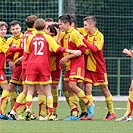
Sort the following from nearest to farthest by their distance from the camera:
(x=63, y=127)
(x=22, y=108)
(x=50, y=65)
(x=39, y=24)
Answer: (x=63, y=127)
(x=39, y=24)
(x=22, y=108)
(x=50, y=65)

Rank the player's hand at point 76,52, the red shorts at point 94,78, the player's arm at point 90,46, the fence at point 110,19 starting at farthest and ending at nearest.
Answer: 1. the fence at point 110,19
2. the red shorts at point 94,78
3. the player's arm at point 90,46
4. the player's hand at point 76,52

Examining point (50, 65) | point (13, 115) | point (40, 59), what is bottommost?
point (13, 115)

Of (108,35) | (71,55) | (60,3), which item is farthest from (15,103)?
(108,35)

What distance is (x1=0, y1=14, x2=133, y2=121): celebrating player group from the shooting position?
13.0m

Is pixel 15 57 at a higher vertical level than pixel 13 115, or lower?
higher

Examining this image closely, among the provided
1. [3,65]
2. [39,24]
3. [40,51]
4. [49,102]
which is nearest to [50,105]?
[49,102]

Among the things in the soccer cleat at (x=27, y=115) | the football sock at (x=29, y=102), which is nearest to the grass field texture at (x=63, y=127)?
the soccer cleat at (x=27, y=115)

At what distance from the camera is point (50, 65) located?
1381cm

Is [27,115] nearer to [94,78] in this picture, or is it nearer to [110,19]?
[94,78]

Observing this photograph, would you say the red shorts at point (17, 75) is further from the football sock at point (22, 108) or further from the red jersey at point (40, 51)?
the red jersey at point (40, 51)

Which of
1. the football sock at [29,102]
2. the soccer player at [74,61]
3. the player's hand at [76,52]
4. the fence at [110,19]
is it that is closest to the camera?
the football sock at [29,102]

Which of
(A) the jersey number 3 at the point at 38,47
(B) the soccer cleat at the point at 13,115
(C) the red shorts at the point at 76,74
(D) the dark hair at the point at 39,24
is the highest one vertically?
(D) the dark hair at the point at 39,24

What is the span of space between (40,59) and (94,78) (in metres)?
1.56

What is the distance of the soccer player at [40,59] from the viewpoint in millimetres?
12914
